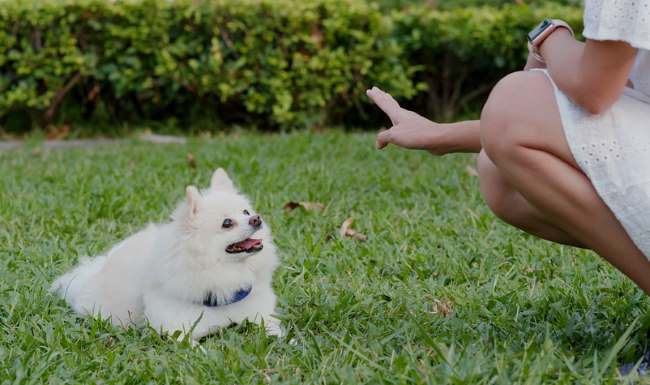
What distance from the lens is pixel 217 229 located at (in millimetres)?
2750

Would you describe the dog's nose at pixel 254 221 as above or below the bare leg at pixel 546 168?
below

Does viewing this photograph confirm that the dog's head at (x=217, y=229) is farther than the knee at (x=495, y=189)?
Yes

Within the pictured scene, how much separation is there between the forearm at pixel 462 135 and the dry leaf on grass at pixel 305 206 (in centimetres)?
182

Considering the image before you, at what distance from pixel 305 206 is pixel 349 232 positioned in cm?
42

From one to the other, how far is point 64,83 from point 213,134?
1189mm

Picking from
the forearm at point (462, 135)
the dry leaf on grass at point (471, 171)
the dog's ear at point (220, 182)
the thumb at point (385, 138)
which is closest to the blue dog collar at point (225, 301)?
the dog's ear at point (220, 182)

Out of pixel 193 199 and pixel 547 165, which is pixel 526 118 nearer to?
pixel 547 165

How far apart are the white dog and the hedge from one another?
14.0 ft

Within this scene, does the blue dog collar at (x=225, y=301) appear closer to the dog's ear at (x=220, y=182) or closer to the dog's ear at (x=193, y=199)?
the dog's ear at (x=193, y=199)

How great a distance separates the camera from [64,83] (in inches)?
289

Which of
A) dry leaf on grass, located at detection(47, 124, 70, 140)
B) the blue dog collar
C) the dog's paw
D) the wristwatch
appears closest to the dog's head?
the blue dog collar

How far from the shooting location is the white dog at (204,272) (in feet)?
9.00

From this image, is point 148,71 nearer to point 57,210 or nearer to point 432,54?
point 432,54

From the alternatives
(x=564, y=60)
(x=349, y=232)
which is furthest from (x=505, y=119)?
(x=349, y=232)
